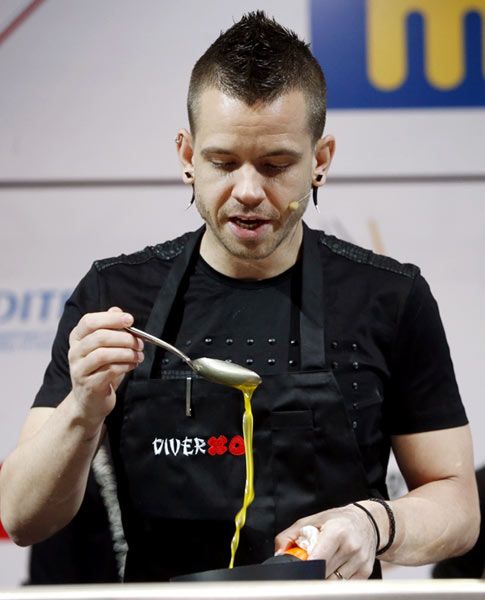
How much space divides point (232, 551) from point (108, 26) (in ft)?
4.70

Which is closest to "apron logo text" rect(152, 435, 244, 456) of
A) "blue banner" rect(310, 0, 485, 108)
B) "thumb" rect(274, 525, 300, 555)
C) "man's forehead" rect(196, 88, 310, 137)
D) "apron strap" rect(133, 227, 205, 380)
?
"apron strap" rect(133, 227, 205, 380)

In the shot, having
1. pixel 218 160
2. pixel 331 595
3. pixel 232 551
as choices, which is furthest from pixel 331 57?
pixel 331 595

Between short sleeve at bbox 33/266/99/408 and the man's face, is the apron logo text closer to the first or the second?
short sleeve at bbox 33/266/99/408

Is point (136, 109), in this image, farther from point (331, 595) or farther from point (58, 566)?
point (331, 595)

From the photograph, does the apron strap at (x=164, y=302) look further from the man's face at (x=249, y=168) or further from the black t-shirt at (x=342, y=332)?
the man's face at (x=249, y=168)

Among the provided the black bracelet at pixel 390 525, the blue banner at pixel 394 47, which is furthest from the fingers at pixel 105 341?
the blue banner at pixel 394 47

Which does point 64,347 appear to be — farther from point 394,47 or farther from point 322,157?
point 394,47

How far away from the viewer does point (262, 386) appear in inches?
64.9

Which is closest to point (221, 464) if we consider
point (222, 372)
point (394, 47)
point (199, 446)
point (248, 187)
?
point (199, 446)

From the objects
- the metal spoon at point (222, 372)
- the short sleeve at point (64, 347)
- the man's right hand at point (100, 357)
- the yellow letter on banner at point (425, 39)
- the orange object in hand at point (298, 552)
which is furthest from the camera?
the yellow letter on banner at point (425, 39)

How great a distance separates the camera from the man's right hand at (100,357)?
1442mm

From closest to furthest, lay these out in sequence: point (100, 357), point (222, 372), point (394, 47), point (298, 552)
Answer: point (298, 552), point (100, 357), point (222, 372), point (394, 47)

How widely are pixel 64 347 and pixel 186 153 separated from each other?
0.39 meters

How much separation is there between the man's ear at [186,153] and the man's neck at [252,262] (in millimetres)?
127
